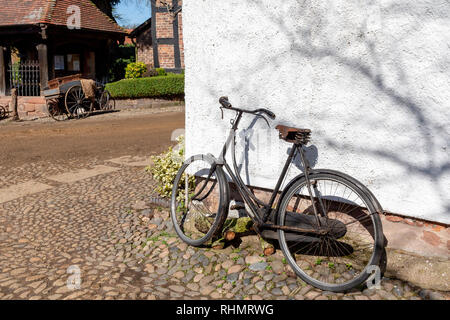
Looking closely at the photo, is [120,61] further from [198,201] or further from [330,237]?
[330,237]

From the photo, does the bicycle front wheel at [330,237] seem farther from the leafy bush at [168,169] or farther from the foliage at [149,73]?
the foliage at [149,73]

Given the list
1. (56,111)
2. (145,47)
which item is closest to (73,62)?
(56,111)

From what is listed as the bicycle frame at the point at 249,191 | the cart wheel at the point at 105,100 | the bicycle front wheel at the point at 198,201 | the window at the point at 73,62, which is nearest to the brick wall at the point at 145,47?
the window at the point at 73,62

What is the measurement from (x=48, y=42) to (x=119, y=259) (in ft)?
52.4

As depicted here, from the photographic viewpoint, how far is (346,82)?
10.4 ft

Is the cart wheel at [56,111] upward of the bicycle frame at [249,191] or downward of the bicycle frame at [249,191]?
upward

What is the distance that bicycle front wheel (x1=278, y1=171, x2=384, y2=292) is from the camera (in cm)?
296

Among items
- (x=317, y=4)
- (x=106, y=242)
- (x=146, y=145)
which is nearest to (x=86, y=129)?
(x=146, y=145)

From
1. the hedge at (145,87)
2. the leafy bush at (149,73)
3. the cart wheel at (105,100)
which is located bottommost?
the cart wheel at (105,100)

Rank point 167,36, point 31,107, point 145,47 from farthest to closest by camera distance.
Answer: point 145,47 < point 167,36 < point 31,107

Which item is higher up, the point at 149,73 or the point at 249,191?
the point at 149,73

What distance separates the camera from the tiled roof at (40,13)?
16.3 meters

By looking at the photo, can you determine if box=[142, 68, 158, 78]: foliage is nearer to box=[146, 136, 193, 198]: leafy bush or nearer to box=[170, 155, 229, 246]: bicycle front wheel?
box=[146, 136, 193, 198]: leafy bush

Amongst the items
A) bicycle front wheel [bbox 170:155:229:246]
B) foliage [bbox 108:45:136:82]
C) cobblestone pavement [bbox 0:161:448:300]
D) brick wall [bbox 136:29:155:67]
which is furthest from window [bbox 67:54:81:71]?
bicycle front wheel [bbox 170:155:229:246]
